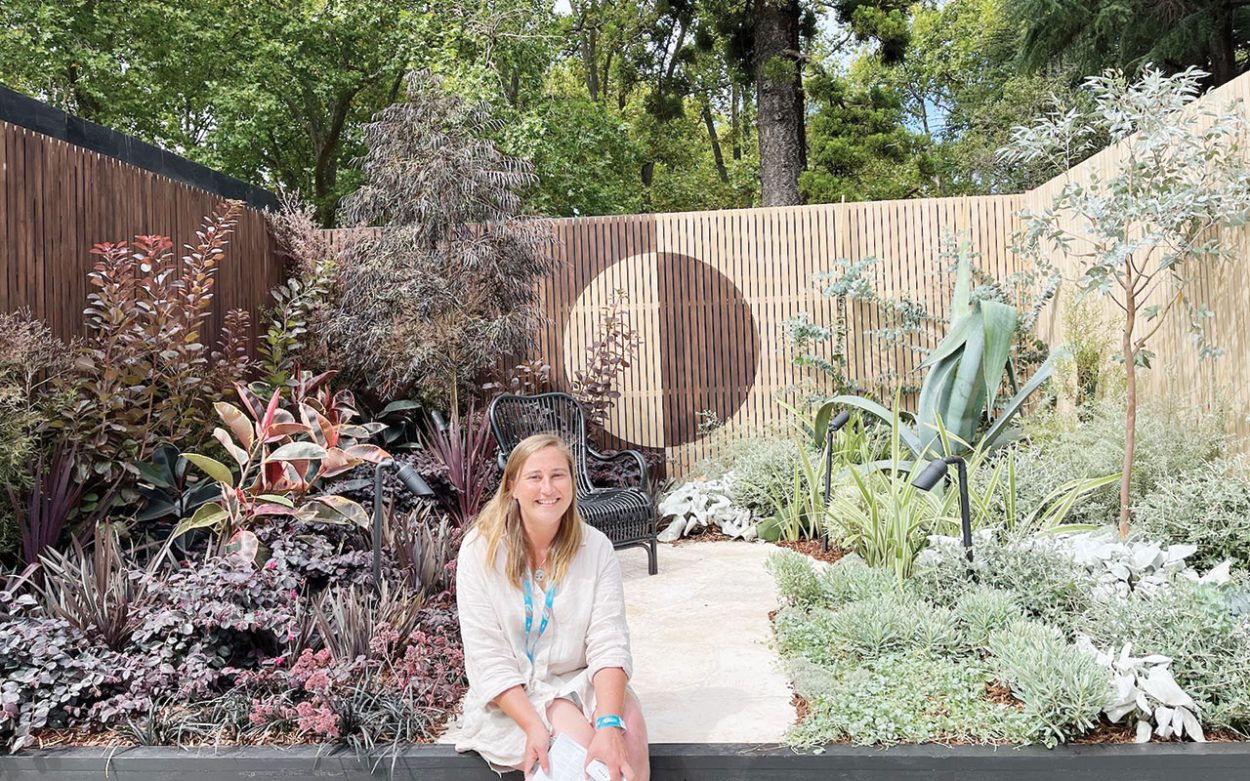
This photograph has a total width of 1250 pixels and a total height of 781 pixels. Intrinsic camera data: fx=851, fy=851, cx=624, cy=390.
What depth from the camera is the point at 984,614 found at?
2695mm

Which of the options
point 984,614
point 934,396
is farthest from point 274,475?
point 934,396

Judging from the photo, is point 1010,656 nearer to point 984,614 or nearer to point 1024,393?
point 984,614

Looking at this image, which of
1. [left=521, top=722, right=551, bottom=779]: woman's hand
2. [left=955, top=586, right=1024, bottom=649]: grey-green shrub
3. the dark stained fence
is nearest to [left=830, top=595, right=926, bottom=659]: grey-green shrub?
[left=955, top=586, right=1024, bottom=649]: grey-green shrub

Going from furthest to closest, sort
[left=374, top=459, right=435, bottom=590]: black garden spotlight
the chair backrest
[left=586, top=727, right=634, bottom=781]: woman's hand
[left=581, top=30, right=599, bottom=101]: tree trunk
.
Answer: [left=581, top=30, right=599, bottom=101]: tree trunk, the chair backrest, [left=374, top=459, right=435, bottom=590]: black garden spotlight, [left=586, top=727, right=634, bottom=781]: woman's hand

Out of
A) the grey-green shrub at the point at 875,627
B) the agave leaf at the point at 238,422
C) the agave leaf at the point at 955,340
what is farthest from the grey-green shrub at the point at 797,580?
the agave leaf at the point at 238,422

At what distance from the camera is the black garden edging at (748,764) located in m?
2.09

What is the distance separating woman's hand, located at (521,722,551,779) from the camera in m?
1.88

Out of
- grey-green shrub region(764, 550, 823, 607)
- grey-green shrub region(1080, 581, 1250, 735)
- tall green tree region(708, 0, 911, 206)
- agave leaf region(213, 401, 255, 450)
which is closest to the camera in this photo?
grey-green shrub region(1080, 581, 1250, 735)

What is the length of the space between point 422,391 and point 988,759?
173 inches

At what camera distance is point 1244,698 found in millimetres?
2195

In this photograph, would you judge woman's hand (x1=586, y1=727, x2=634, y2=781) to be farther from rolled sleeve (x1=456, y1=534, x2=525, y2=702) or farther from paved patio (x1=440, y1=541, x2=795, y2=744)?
paved patio (x1=440, y1=541, x2=795, y2=744)

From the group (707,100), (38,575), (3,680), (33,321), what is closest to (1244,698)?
(3,680)

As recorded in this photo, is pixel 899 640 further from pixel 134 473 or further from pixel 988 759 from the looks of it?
pixel 134 473

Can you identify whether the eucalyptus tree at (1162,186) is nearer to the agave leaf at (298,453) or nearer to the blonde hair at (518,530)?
the blonde hair at (518,530)
